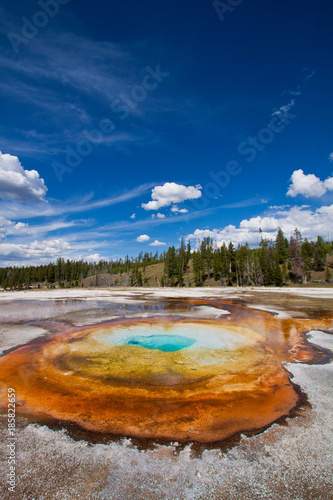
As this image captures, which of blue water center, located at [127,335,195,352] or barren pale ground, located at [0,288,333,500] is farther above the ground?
barren pale ground, located at [0,288,333,500]

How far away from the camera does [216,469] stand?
11.1 feet

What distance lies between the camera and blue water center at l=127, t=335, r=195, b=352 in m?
10.1

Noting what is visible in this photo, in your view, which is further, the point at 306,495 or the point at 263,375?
the point at 263,375

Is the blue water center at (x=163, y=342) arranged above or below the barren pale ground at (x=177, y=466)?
below

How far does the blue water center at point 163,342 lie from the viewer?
1013 centimetres

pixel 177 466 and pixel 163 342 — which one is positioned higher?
pixel 177 466

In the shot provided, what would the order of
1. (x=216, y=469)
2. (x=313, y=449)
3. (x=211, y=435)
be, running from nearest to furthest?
(x=216, y=469), (x=313, y=449), (x=211, y=435)

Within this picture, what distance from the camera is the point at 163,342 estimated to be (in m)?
10.8

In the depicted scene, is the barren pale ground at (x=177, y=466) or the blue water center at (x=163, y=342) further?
the blue water center at (x=163, y=342)

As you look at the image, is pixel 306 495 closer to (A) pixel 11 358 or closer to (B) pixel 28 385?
(B) pixel 28 385

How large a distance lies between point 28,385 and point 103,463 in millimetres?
4087

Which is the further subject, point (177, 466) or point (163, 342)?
point (163, 342)

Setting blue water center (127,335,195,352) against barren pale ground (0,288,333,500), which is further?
blue water center (127,335,195,352)

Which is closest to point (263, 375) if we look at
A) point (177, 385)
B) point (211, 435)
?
point (177, 385)
